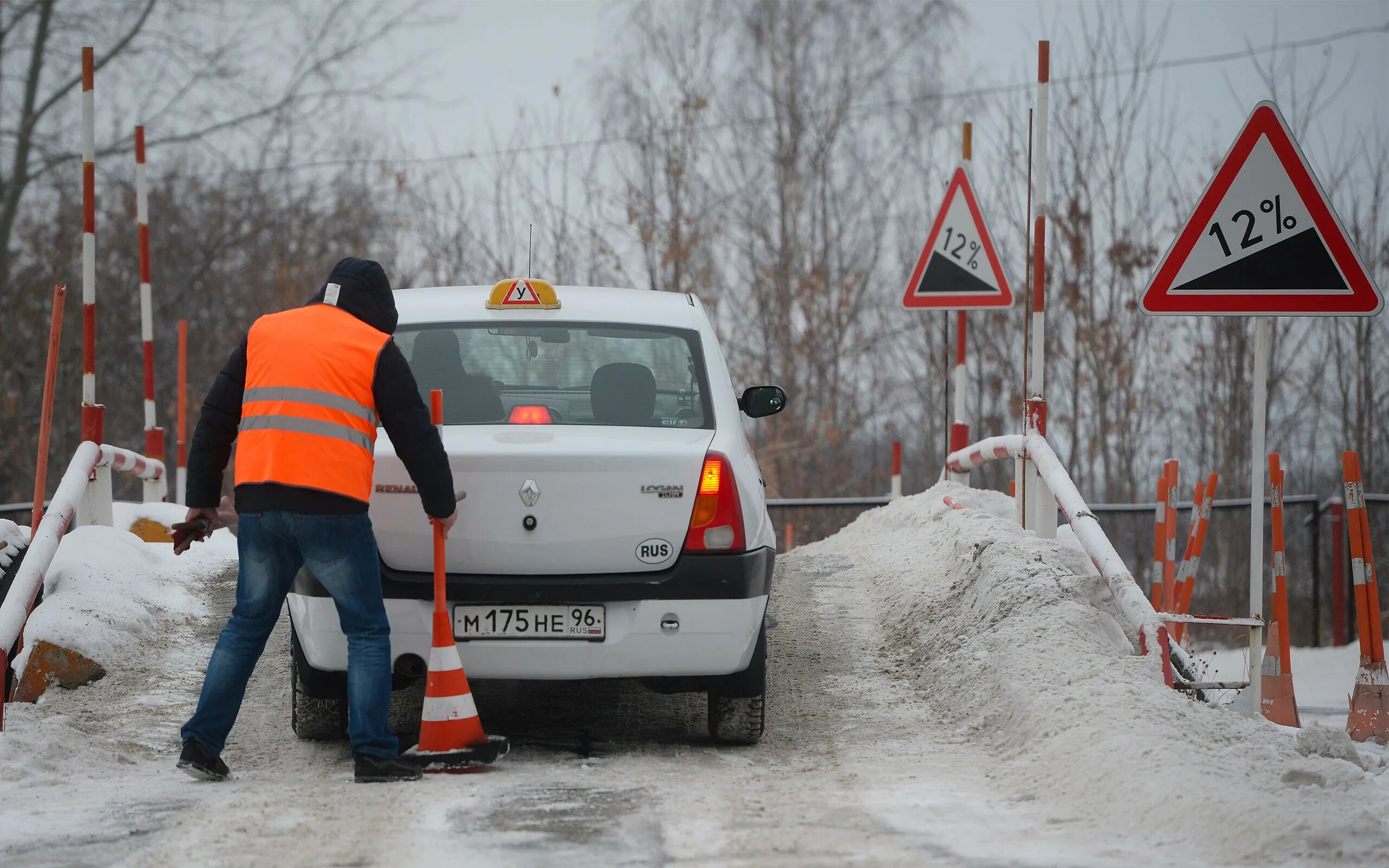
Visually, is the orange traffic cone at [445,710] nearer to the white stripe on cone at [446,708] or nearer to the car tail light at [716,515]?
the white stripe on cone at [446,708]

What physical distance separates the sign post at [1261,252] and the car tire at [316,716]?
3696mm

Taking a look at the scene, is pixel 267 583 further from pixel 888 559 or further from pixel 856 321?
pixel 856 321

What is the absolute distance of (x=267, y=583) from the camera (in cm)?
507

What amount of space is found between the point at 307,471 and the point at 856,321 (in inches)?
680

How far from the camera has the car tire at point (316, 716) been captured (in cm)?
559

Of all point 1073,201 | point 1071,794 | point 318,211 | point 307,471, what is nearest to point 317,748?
point 307,471

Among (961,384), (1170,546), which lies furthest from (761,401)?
(961,384)

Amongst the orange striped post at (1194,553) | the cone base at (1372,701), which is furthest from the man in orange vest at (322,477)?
the orange striped post at (1194,553)

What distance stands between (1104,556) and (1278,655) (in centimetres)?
169

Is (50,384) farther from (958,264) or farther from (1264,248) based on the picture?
(958,264)

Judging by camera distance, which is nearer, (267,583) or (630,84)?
(267,583)

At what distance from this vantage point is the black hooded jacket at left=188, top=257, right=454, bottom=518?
15.9 feet

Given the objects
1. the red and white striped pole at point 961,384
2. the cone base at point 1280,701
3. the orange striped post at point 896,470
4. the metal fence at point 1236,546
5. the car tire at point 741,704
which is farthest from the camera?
the metal fence at point 1236,546

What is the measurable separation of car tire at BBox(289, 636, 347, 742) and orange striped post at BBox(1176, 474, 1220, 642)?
16.1 ft
